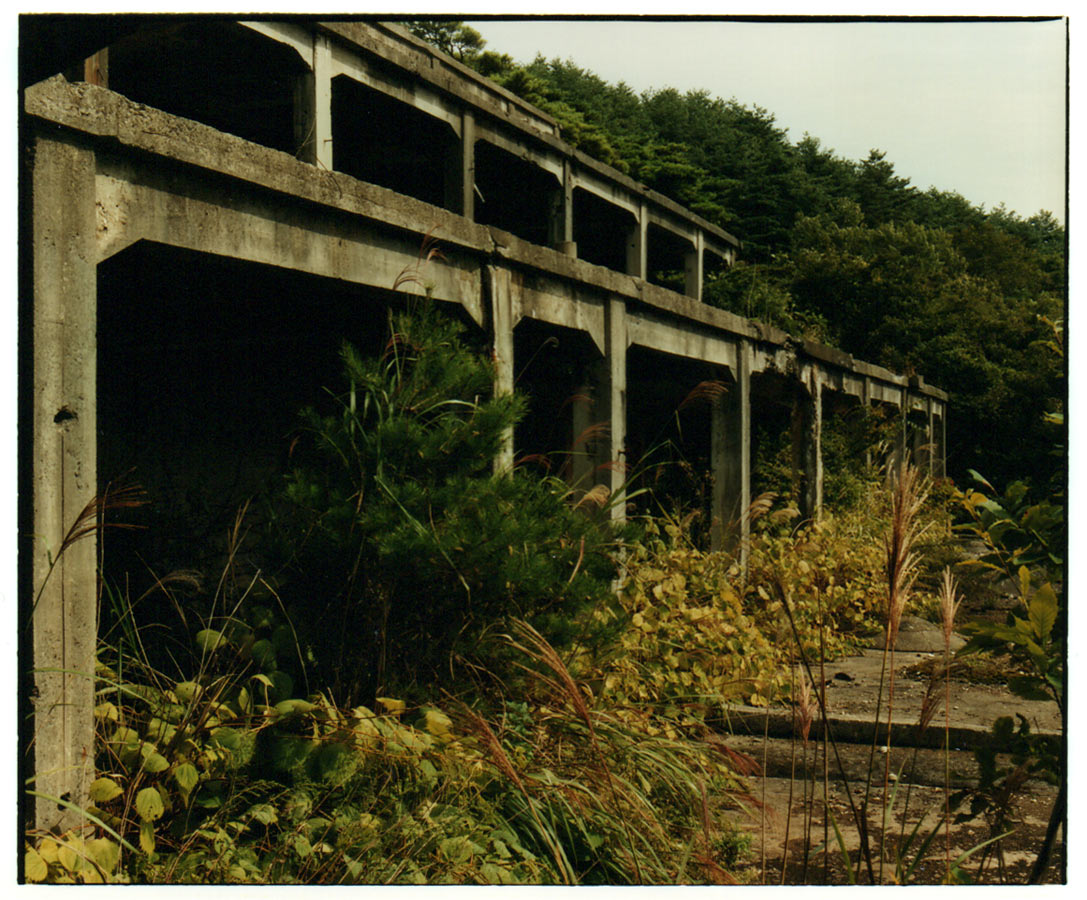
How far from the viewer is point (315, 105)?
9414mm

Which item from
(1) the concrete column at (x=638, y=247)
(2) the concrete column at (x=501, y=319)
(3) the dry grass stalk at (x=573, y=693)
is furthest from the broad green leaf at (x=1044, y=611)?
(1) the concrete column at (x=638, y=247)

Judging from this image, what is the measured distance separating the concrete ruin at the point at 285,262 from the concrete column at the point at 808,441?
0.12ft

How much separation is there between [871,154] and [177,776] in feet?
108

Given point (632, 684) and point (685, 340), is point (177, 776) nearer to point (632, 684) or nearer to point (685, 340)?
point (632, 684)

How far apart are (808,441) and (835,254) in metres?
16.1

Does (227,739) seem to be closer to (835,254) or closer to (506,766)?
(506,766)

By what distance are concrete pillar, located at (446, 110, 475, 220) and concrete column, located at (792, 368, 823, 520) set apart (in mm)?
4611

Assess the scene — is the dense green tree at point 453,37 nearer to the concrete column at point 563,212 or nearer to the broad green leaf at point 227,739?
the concrete column at point 563,212

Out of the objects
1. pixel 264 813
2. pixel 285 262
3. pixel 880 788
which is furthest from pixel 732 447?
pixel 264 813

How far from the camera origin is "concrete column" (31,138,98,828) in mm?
3020

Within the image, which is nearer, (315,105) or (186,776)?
(186,776)

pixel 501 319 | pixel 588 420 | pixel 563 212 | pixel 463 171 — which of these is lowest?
pixel 588 420

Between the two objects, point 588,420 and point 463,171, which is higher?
point 463,171

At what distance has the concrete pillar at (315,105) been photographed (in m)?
9.39
